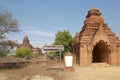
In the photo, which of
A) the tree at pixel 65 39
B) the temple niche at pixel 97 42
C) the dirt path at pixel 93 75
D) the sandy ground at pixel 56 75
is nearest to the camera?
the sandy ground at pixel 56 75

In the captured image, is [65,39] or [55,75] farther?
[65,39]

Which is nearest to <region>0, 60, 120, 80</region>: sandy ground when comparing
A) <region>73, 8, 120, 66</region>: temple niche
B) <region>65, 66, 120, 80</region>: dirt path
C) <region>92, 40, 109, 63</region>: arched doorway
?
<region>65, 66, 120, 80</region>: dirt path

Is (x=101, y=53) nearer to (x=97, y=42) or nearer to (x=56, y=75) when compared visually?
(x=97, y=42)

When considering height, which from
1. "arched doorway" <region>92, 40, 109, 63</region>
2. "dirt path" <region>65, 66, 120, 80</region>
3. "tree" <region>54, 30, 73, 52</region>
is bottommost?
"dirt path" <region>65, 66, 120, 80</region>

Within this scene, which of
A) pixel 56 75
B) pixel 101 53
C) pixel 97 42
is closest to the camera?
pixel 56 75

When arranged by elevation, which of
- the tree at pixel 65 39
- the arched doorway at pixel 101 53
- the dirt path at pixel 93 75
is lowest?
the dirt path at pixel 93 75

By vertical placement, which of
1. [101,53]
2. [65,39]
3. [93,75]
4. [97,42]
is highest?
[65,39]

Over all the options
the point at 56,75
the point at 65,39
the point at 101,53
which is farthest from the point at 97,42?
the point at 65,39

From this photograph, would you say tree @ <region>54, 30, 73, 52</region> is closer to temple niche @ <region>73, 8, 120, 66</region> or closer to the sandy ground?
temple niche @ <region>73, 8, 120, 66</region>

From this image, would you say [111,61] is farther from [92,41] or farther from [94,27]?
[94,27]

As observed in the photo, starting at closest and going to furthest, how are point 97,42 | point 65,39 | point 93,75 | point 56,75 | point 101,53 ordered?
1. point 56,75
2. point 93,75
3. point 97,42
4. point 101,53
5. point 65,39

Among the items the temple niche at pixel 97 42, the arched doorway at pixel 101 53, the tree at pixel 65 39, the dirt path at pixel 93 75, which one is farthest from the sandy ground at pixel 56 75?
the tree at pixel 65 39

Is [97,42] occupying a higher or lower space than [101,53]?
higher

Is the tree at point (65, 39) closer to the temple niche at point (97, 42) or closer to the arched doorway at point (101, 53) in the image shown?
the arched doorway at point (101, 53)
